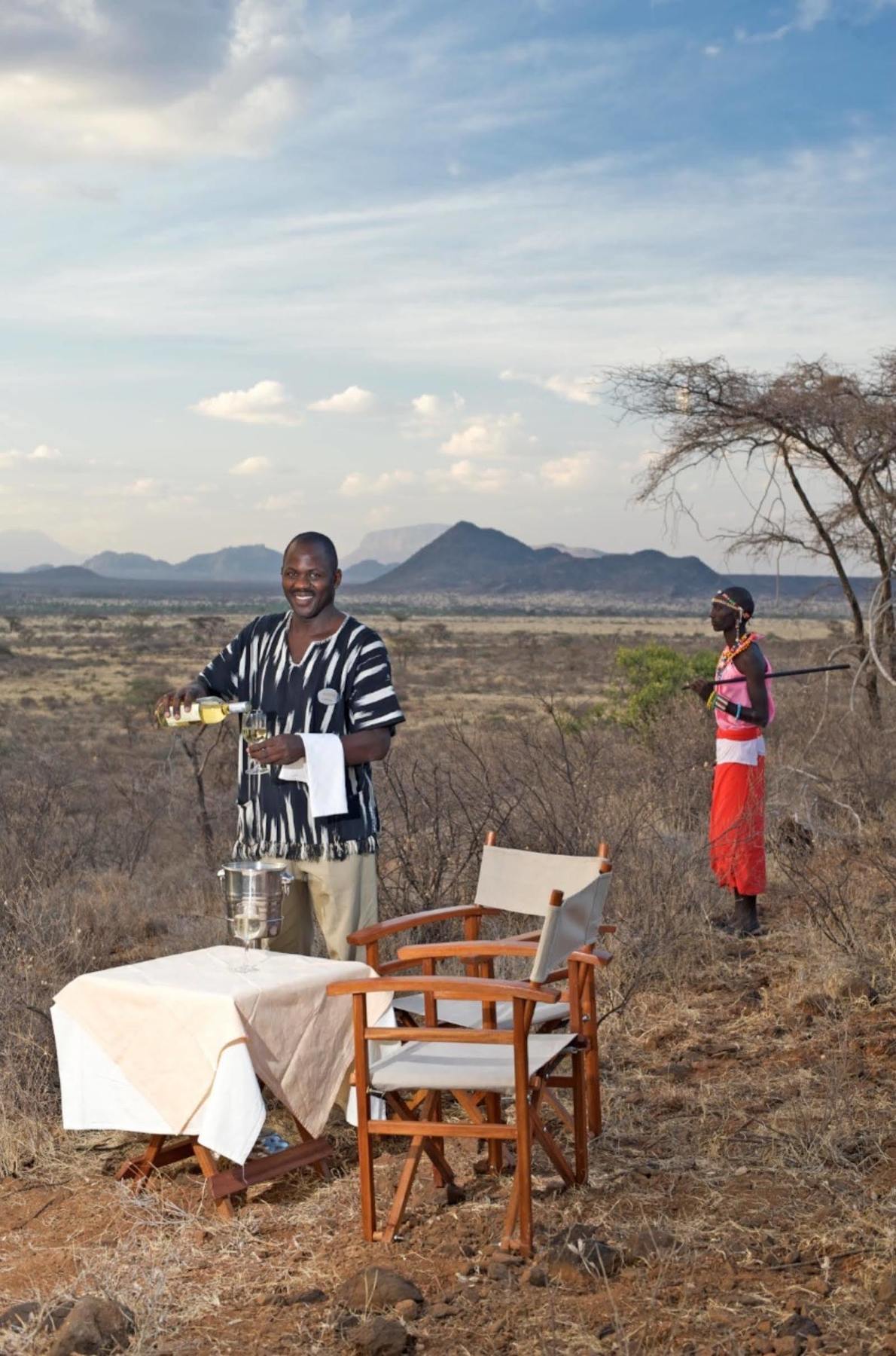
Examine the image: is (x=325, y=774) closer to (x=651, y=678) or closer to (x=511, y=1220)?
(x=511, y=1220)

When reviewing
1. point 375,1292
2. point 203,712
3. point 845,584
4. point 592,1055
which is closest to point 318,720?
point 203,712

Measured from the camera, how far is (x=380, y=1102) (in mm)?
4570

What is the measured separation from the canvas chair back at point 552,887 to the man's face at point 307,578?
103 cm

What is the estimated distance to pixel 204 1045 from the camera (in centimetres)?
437

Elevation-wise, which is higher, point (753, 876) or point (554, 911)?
point (554, 911)

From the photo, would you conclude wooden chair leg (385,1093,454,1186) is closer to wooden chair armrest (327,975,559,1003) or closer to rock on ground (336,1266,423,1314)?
wooden chair armrest (327,975,559,1003)

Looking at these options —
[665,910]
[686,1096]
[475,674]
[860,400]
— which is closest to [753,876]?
[665,910]

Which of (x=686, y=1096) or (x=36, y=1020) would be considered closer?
(x=686, y=1096)

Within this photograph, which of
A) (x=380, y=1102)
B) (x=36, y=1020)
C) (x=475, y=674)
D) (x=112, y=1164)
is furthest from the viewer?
(x=475, y=674)

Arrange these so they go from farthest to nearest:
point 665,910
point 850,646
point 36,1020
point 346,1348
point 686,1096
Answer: point 850,646, point 665,910, point 36,1020, point 686,1096, point 346,1348

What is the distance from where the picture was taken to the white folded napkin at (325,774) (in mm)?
4828

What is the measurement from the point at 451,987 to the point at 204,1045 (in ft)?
2.56

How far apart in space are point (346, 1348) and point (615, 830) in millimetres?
5128

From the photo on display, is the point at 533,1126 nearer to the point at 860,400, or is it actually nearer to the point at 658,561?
the point at 860,400
